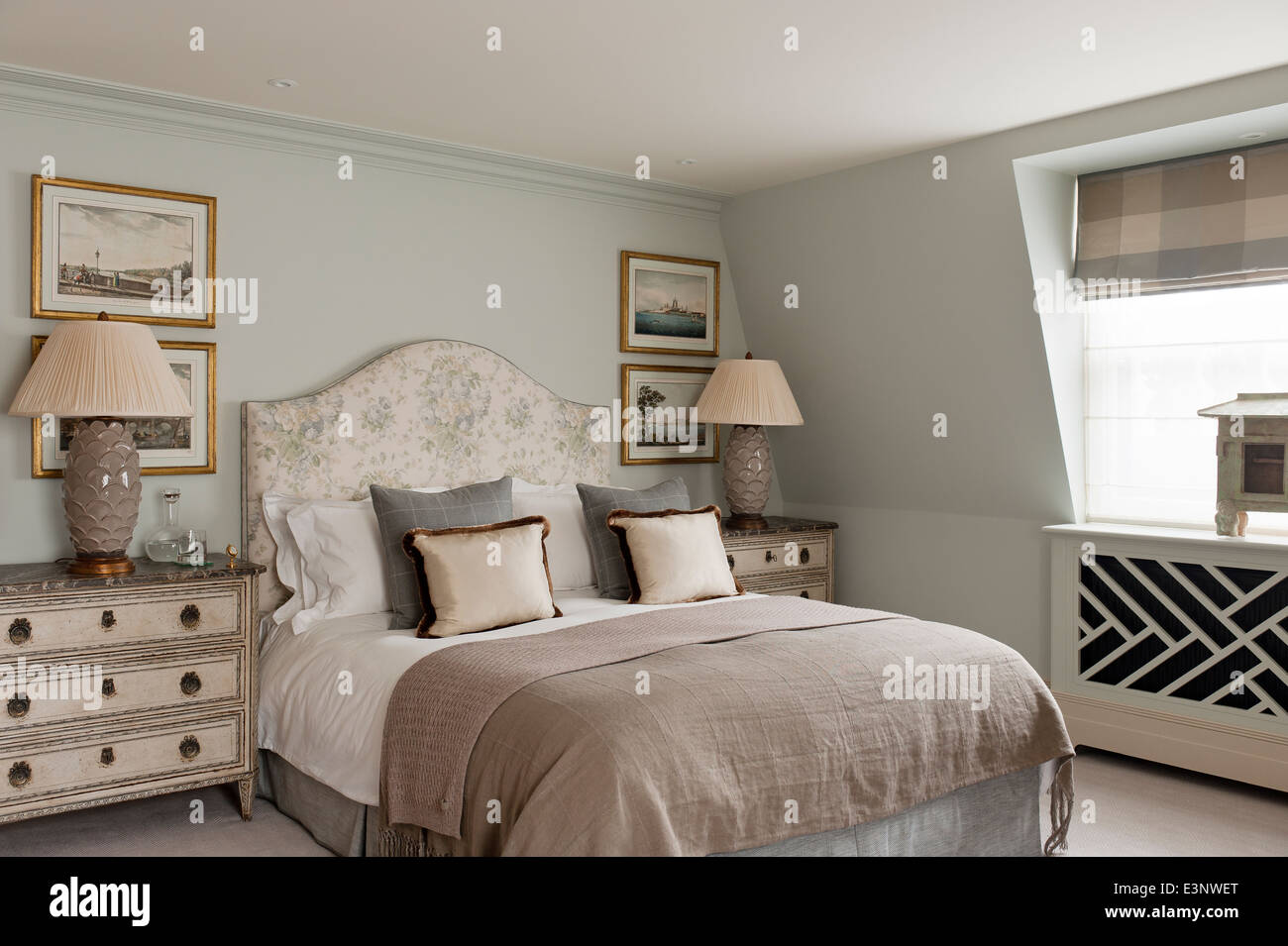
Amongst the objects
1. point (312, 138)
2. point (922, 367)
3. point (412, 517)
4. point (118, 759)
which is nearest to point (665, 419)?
point (922, 367)

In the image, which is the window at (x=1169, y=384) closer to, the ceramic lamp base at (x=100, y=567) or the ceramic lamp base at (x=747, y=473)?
the ceramic lamp base at (x=747, y=473)

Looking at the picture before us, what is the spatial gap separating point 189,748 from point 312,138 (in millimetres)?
2230

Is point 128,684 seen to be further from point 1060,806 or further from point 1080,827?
point 1080,827

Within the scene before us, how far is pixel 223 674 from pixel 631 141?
2.47 meters

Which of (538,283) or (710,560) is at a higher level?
(538,283)

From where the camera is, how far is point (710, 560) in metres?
4.02

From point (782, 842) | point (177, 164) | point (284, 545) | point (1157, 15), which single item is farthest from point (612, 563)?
point (1157, 15)

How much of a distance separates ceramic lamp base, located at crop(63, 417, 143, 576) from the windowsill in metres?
3.45

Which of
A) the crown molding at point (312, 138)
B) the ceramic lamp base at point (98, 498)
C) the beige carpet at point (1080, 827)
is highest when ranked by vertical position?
the crown molding at point (312, 138)

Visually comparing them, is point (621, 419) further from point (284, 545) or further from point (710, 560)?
point (284, 545)

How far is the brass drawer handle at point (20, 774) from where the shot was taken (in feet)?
9.89

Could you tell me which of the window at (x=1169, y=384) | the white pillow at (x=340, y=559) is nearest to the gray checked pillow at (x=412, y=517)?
the white pillow at (x=340, y=559)

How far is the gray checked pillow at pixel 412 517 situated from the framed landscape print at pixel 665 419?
1.16 meters

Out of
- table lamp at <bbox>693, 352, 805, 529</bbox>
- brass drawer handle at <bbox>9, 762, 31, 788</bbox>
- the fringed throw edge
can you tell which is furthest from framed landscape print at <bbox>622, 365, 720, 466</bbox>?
brass drawer handle at <bbox>9, 762, 31, 788</bbox>
